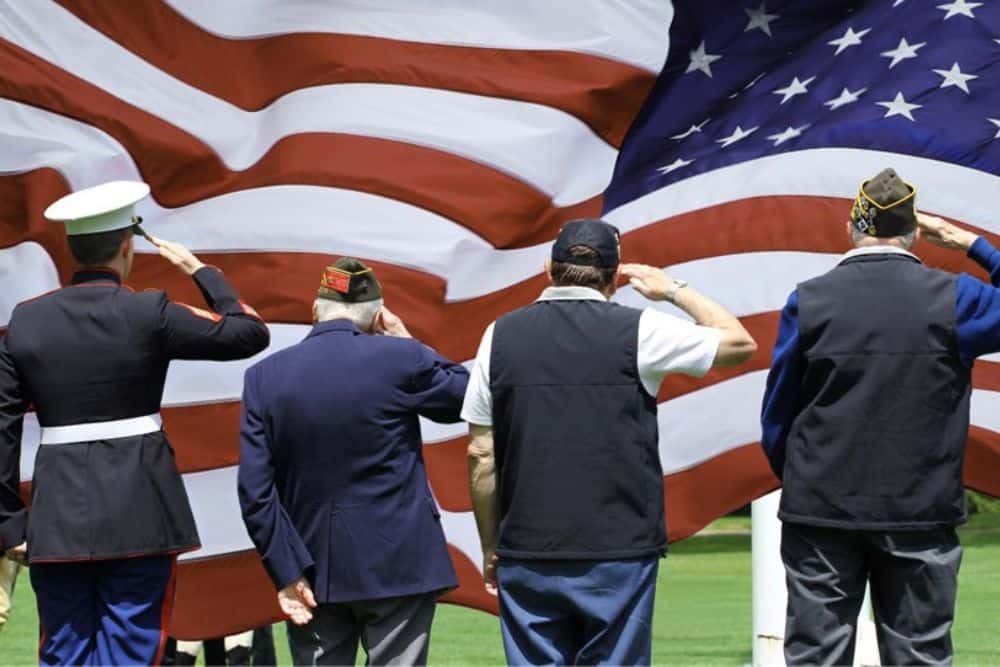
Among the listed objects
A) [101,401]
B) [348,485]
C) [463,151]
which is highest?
[463,151]

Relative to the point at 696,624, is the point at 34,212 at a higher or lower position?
higher

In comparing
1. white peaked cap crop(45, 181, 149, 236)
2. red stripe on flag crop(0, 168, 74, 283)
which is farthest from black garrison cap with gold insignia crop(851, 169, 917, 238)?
red stripe on flag crop(0, 168, 74, 283)

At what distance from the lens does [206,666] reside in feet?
31.8

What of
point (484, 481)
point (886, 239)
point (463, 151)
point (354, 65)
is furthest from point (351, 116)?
point (886, 239)

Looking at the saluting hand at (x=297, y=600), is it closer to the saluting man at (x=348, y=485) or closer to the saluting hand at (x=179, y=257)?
the saluting man at (x=348, y=485)

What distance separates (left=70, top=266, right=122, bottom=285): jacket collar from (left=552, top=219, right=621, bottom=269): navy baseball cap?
1.30 m

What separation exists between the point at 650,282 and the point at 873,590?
3.40 ft

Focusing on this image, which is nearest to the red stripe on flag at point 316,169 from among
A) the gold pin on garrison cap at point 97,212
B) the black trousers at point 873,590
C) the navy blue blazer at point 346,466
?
the gold pin on garrison cap at point 97,212

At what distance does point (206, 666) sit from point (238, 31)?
13.5 feet

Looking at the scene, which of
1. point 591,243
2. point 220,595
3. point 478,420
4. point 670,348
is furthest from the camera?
point 220,595

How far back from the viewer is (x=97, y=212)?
5.30 metres

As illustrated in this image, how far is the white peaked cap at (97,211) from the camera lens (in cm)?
529

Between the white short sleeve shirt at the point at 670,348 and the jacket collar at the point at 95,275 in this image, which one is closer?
the white short sleeve shirt at the point at 670,348

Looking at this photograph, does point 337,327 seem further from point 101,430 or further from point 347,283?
point 101,430
